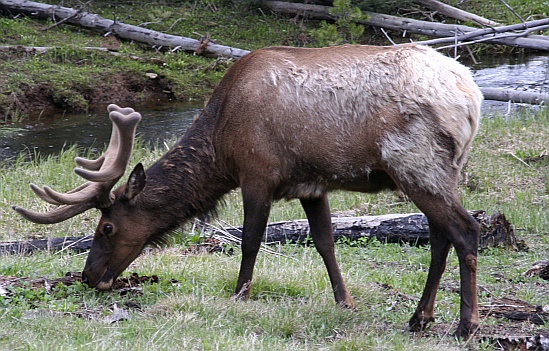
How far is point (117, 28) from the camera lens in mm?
17984

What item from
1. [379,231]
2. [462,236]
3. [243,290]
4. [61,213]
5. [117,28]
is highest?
[462,236]

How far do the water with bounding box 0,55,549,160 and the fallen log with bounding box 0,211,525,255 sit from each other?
15.6 feet

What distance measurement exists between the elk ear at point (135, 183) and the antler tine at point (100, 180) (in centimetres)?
13

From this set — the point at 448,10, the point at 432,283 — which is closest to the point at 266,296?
the point at 432,283

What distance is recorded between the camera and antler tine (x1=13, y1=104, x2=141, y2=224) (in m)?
6.02

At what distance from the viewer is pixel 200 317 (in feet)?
17.8

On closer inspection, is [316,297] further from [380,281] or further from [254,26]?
[254,26]

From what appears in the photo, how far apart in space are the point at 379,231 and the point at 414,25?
33.4 feet

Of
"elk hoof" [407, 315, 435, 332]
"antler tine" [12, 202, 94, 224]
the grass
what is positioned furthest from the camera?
"antler tine" [12, 202, 94, 224]

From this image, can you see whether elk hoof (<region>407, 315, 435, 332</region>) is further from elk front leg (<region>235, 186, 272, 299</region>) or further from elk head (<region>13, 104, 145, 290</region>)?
elk head (<region>13, 104, 145, 290</region>)

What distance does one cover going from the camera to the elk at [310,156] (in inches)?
215

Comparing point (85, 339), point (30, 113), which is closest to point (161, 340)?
point (85, 339)

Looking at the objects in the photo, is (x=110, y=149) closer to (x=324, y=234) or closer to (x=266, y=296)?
(x=266, y=296)

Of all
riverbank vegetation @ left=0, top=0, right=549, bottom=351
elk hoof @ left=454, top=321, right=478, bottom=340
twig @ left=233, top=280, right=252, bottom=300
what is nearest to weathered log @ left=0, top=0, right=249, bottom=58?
riverbank vegetation @ left=0, top=0, right=549, bottom=351
